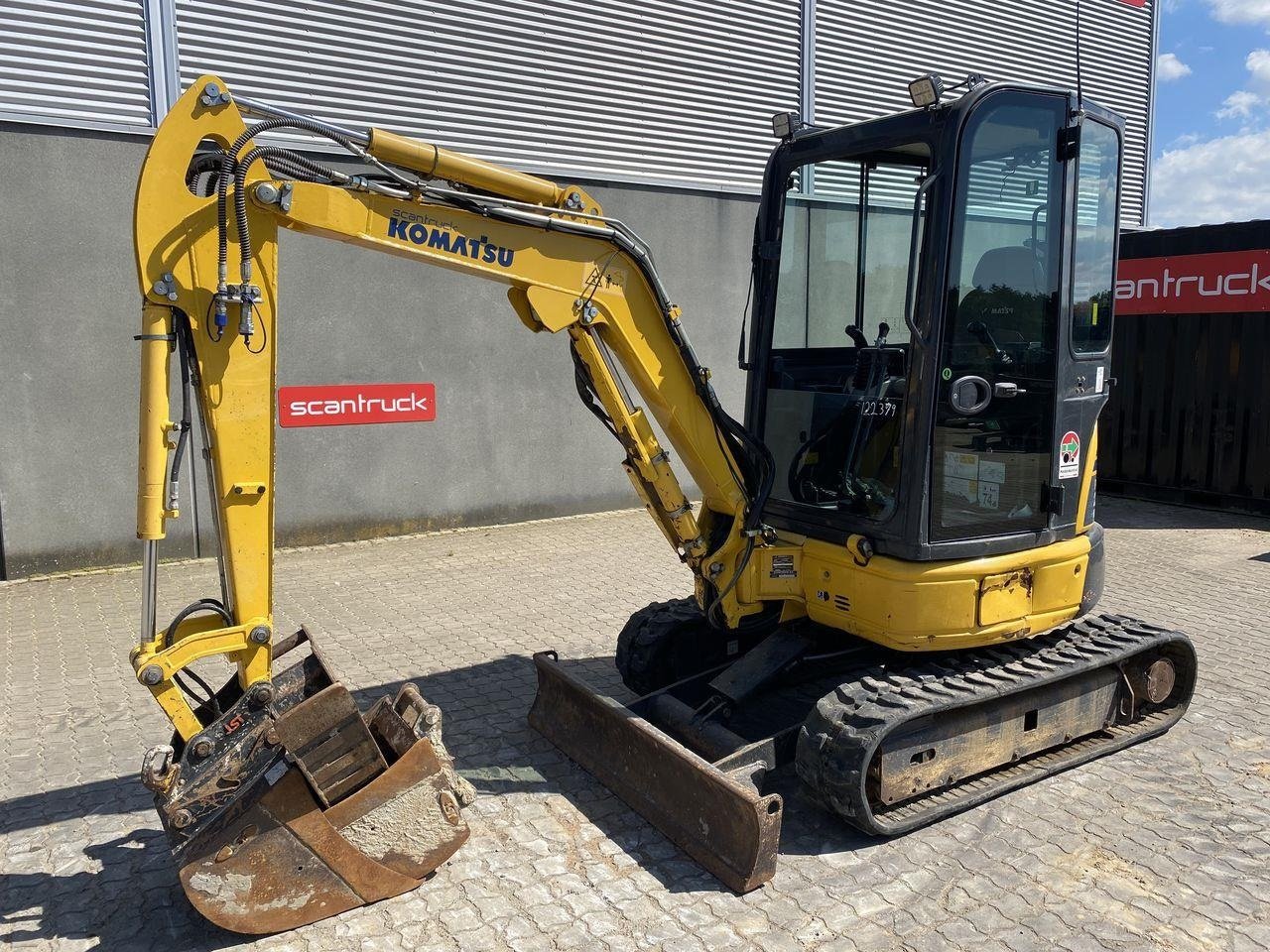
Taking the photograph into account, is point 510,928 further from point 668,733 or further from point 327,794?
point 668,733

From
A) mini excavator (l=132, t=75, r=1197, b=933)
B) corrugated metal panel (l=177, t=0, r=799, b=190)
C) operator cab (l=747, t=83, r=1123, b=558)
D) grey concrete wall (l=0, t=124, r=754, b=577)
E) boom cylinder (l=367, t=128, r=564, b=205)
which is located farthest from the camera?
corrugated metal panel (l=177, t=0, r=799, b=190)

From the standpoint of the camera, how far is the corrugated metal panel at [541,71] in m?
9.13

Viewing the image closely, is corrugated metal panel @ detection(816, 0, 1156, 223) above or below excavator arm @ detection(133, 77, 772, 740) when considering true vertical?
above

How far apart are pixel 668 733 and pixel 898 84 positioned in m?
10.5

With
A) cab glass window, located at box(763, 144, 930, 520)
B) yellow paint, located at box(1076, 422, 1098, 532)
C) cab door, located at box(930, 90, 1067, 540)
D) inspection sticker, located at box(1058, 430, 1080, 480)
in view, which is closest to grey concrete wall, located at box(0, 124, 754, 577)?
cab glass window, located at box(763, 144, 930, 520)

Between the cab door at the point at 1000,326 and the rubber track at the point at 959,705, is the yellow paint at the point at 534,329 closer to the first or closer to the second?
the rubber track at the point at 959,705

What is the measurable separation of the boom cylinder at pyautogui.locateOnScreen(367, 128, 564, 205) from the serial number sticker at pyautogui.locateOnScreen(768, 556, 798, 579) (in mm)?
1953

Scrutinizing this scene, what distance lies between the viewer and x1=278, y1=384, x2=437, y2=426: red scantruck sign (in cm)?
947

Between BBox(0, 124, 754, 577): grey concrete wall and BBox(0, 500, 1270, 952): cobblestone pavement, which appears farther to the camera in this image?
BBox(0, 124, 754, 577): grey concrete wall

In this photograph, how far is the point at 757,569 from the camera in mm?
4996

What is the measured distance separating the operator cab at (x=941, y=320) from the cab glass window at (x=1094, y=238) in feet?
0.04

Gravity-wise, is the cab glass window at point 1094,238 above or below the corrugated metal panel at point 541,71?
below

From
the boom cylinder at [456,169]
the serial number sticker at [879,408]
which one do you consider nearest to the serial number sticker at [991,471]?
the serial number sticker at [879,408]

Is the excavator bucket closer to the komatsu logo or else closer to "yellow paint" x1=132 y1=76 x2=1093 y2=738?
"yellow paint" x1=132 y1=76 x2=1093 y2=738
